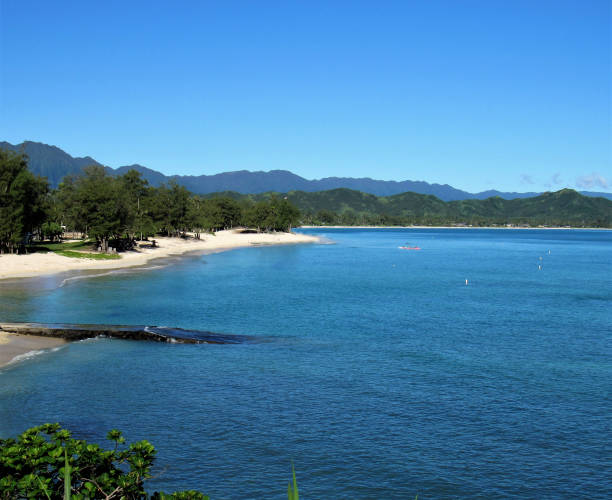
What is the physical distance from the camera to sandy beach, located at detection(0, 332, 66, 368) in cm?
3578

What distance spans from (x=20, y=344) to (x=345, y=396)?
79.3 feet

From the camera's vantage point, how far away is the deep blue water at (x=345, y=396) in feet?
69.4

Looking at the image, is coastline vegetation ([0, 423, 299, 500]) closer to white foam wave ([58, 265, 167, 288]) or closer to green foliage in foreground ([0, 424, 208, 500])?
green foliage in foreground ([0, 424, 208, 500])

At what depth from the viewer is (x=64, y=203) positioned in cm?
13388

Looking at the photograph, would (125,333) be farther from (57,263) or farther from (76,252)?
(76,252)

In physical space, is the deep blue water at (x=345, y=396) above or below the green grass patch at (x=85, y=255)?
below

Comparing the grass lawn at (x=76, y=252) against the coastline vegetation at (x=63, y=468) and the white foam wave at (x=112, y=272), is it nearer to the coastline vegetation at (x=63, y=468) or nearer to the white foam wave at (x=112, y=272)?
the white foam wave at (x=112, y=272)

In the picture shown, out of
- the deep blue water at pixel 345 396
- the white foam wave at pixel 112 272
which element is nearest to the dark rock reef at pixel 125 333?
the deep blue water at pixel 345 396

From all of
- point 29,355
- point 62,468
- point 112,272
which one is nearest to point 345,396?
point 62,468

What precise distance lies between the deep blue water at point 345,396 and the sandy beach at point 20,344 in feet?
5.82

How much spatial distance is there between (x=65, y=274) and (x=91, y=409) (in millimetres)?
63109

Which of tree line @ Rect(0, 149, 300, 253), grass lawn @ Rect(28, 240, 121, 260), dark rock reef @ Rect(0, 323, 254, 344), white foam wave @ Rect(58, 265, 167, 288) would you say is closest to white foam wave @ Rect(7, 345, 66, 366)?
dark rock reef @ Rect(0, 323, 254, 344)

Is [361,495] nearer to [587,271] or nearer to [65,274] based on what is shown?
[65,274]

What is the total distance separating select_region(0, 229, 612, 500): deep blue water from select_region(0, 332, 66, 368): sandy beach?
1775 millimetres
